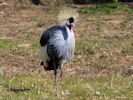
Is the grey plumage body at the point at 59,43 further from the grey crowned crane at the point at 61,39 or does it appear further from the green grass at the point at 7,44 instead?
the green grass at the point at 7,44

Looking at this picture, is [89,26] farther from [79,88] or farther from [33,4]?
[79,88]

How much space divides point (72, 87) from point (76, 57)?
4.22 meters

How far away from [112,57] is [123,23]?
5443 millimetres

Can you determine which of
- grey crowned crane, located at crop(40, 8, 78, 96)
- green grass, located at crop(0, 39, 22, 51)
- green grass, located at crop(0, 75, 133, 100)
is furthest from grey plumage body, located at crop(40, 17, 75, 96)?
green grass, located at crop(0, 39, 22, 51)

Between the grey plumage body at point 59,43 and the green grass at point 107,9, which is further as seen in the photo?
the green grass at point 107,9

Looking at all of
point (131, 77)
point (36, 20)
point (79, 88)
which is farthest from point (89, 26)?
point (79, 88)

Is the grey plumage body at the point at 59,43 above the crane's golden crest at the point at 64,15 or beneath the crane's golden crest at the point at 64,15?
beneath

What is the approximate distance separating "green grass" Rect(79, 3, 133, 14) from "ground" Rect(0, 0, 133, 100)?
49 mm

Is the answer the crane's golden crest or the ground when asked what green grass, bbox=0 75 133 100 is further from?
the crane's golden crest

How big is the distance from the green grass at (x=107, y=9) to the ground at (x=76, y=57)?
49mm

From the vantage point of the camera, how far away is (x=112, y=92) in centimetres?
830

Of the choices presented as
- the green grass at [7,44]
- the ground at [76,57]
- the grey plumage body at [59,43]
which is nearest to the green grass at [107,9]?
the ground at [76,57]

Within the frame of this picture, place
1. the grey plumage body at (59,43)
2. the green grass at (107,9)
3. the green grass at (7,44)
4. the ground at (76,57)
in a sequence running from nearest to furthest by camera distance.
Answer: the grey plumage body at (59,43) < the ground at (76,57) < the green grass at (7,44) < the green grass at (107,9)

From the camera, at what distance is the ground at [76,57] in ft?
27.5
